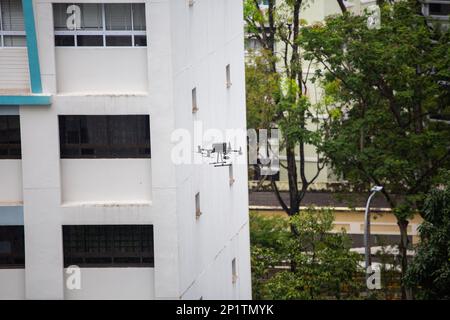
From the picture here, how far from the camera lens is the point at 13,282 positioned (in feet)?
69.1

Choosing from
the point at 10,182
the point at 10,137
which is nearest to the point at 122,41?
the point at 10,137

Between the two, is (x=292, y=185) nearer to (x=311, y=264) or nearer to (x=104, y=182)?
A: (x=311, y=264)

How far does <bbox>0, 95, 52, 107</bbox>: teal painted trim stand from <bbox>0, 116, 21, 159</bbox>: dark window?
1.21 ft

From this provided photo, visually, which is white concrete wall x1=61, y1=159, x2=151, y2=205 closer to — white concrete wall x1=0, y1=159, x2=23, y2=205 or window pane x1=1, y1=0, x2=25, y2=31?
white concrete wall x1=0, y1=159, x2=23, y2=205

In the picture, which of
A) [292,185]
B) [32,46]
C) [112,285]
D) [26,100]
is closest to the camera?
[32,46]

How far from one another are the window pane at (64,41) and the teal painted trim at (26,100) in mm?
920

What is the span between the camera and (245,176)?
1193 inches

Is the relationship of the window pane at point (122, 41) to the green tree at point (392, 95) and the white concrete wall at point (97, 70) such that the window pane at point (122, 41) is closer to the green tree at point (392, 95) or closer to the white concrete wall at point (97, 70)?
the white concrete wall at point (97, 70)

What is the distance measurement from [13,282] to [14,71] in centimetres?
357

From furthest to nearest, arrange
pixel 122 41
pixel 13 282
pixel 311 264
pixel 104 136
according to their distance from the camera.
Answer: pixel 311 264 → pixel 13 282 → pixel 104 136 → pixel 122 41

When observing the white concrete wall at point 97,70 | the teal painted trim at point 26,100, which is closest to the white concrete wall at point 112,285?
the teal painted trim at point 26,100

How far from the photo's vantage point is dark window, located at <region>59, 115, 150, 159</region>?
20656 millimetres

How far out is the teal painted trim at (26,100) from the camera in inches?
802

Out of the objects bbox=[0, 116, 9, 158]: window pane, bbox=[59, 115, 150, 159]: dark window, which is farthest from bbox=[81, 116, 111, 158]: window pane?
bbox=[0, 116, 9, 158]: window pane
